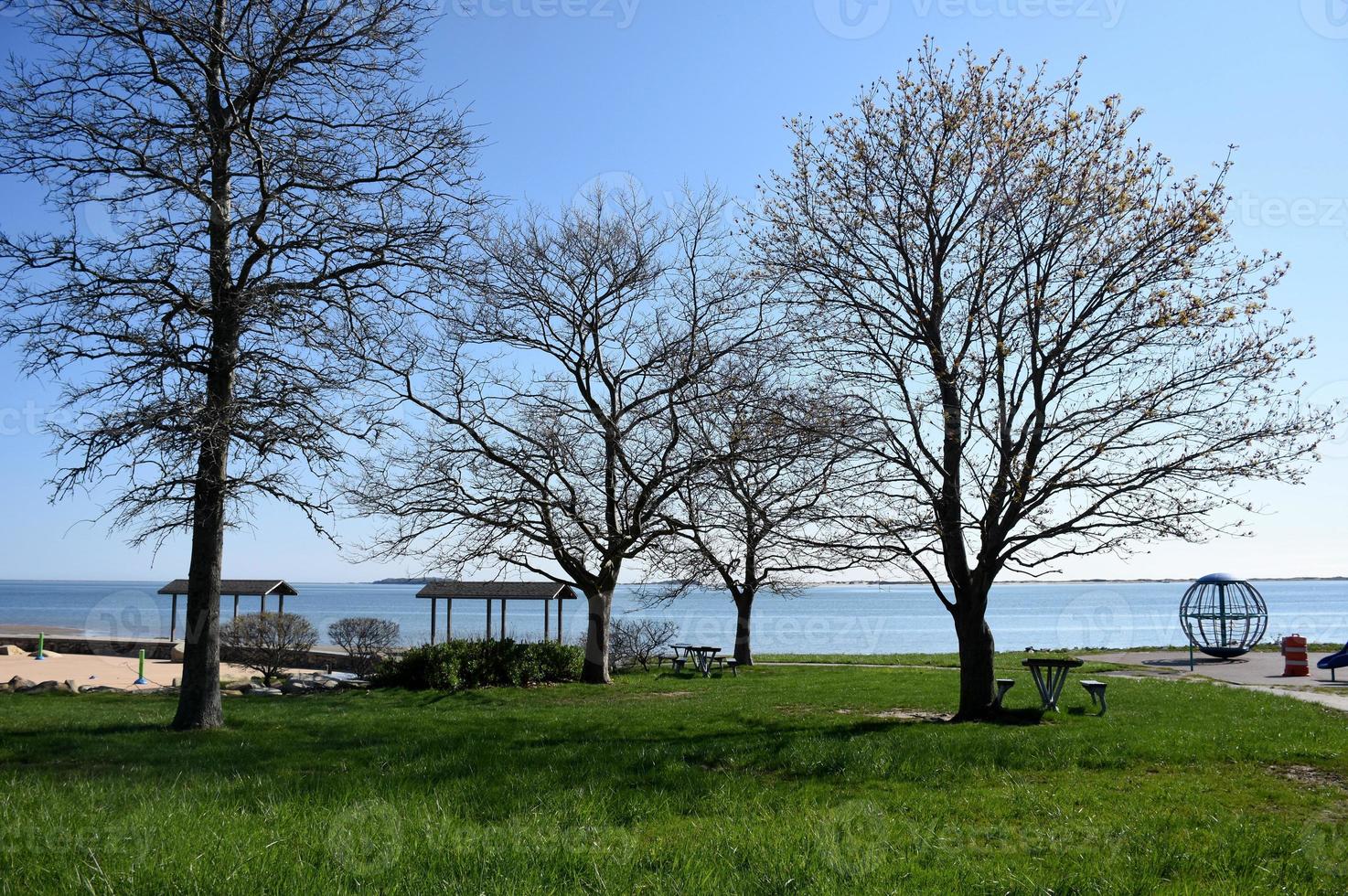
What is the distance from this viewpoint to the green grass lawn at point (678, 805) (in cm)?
512

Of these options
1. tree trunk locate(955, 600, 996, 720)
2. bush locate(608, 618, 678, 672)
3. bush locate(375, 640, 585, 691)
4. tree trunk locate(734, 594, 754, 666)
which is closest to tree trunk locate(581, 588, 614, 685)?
bush locate(375, 640, 585, 691)

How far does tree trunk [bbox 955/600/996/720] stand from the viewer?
1471 centimetres

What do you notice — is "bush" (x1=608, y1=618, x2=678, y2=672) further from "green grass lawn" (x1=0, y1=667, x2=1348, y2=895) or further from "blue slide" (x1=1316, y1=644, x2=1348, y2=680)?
"blue slide" (x1=1316, y1=644, x2=1348, y2=680)

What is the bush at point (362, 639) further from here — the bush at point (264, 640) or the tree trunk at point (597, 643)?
the tree trunk at point (597, 643)

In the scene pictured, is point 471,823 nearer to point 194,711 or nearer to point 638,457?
point 194,711

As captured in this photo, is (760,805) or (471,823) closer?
(471,823)

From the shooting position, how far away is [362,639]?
2895cm

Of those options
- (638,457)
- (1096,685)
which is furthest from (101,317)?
(1096,685)

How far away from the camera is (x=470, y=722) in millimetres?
13852

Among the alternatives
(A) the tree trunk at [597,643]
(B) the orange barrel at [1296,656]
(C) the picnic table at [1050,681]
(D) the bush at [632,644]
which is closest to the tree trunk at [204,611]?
(A) the tree trunk at [597,643]

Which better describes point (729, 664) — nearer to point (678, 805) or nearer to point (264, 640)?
point (264, 640)

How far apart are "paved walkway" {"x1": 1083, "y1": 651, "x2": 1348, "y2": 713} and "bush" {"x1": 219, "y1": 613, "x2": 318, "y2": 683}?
2464 centimetres

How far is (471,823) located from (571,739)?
5.41 metres

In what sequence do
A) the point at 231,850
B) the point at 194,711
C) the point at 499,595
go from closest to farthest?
the point at 231,850 < the point at 194,711 < the point at 499,595
